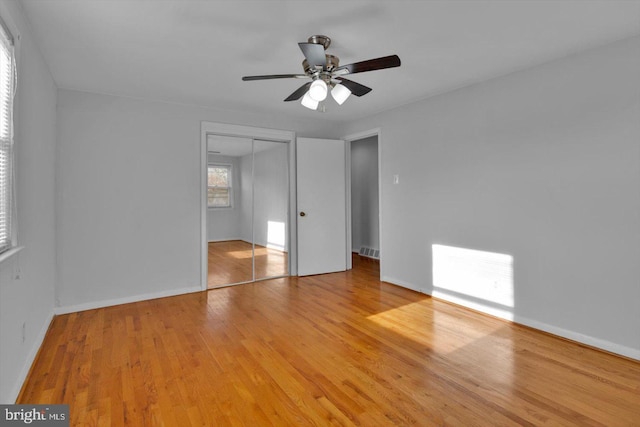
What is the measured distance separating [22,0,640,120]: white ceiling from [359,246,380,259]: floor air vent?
3783 millimetres

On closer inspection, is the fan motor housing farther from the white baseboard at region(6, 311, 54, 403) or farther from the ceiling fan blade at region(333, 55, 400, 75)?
the white baseboard at region(6, 311, 54, 403)

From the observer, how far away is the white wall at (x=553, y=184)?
8.64 feet

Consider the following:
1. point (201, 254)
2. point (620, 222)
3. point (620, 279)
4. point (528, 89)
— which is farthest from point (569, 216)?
point (201, 254)

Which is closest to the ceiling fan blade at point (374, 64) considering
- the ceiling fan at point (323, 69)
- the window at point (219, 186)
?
the ceiling fan at point (323, 69)

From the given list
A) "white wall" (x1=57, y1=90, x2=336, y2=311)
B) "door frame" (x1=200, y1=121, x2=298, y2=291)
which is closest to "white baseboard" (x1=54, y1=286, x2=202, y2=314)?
"white wall" (x1=57, y1=90, x2=336, y2=311)

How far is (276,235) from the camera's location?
520 centimetres

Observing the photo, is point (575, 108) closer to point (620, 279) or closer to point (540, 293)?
point (620, 279)

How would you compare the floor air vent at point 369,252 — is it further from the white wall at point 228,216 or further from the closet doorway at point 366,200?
the white wall at point 228,216

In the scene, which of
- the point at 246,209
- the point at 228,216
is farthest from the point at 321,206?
the point at 228,216

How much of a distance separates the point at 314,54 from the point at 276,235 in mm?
3270

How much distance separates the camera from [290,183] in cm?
526

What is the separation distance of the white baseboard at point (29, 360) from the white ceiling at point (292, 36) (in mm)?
2378

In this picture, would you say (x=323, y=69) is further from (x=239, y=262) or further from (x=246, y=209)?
(x=239, y=262)

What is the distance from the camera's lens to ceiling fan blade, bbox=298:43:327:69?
2.23 meters
